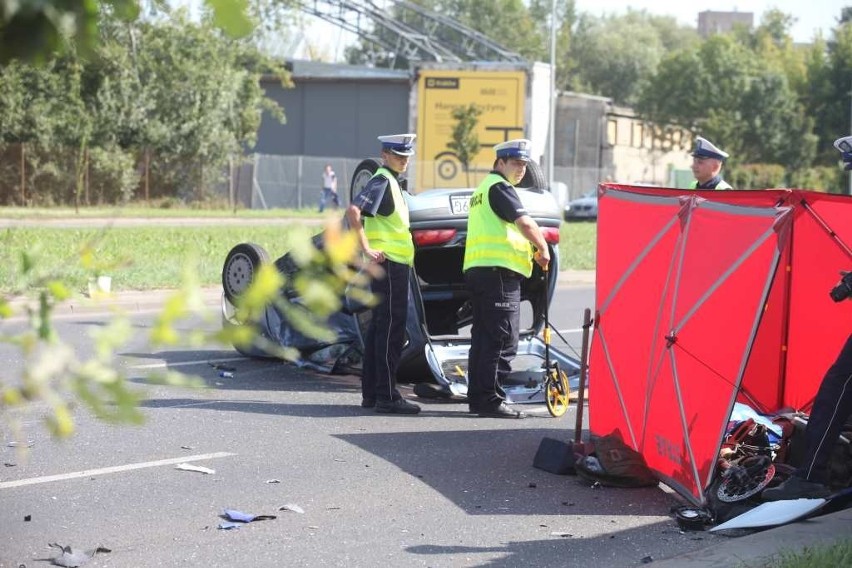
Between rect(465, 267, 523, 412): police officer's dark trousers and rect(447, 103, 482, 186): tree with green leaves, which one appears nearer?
rect(465, 267, 523, 412): police officer's dark trousers

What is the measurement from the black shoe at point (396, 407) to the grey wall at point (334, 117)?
4443 centimetres

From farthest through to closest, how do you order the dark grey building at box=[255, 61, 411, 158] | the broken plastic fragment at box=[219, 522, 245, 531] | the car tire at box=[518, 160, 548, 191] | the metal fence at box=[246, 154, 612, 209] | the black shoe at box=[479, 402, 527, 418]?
the dark grey building at box=[255, 61, 411, 158] → the metal fence at box=[246, 154, 612, 209] → the car tire at box=[518, 160, 548, 191] → the black shoe at box=[479, 402, 527, 418] → the broken plastic fragment at box=[219, 522, 245, 531]

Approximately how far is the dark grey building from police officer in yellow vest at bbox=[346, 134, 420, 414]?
1754 inches

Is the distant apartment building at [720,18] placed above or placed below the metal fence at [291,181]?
above

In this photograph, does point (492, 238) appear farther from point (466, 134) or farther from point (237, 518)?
point (466, 134)

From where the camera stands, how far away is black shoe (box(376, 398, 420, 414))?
8.76 meters

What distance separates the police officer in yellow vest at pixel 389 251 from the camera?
341 inches

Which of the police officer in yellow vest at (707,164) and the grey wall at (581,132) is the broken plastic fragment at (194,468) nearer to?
the police officer in yellow vest at (707,164)

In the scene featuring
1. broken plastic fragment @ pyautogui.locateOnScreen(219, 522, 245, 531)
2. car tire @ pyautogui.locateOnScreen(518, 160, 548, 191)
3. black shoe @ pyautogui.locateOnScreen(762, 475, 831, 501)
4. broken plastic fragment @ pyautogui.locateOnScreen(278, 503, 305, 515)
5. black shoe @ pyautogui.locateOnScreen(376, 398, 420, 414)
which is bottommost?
broken plastic fragment @ pyautogui.locateOnScreen(278, 503, 305, 515)

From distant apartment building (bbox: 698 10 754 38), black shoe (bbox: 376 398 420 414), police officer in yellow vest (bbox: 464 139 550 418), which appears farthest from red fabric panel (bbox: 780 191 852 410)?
distant apartment building (bbox: 698 10 754 38)

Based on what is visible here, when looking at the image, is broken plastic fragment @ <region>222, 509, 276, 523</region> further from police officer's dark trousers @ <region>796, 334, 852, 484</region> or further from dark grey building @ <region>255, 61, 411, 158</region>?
dark grey building @ <region>255, 61, 411, 158</region>

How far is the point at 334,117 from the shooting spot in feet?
180

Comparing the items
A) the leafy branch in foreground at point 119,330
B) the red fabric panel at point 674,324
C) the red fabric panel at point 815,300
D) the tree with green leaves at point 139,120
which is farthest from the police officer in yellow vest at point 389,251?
the tree with green leaves at point 139,120

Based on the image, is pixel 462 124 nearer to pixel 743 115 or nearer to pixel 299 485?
pixel 743 115
